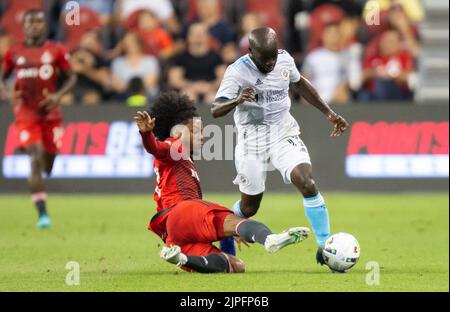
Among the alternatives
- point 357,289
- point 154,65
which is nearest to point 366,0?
point 154,65

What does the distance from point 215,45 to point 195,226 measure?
1088cm

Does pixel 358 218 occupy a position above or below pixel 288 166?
below

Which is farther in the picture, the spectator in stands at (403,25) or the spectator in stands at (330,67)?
the spectator in stands at (403,25)

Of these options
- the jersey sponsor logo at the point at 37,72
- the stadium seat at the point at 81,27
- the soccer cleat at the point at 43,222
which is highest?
the stadium seat at the point at 81,27

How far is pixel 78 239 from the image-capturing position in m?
12.4

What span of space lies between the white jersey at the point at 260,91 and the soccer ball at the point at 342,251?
136 cm

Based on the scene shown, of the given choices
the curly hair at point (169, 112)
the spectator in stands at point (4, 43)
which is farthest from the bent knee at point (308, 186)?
the spectator in stands at point (4, 43)

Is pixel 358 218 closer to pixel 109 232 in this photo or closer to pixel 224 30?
pixel 109 232

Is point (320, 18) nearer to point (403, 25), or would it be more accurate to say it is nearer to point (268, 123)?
point (403, 25)

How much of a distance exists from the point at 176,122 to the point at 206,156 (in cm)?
769

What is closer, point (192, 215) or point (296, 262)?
point (192, 215)

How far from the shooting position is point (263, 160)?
9.98 meters

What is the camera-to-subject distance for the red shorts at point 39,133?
14.2 metres

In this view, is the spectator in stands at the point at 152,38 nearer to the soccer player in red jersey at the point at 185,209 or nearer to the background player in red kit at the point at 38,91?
the background player in red kit at the point at 38,91
